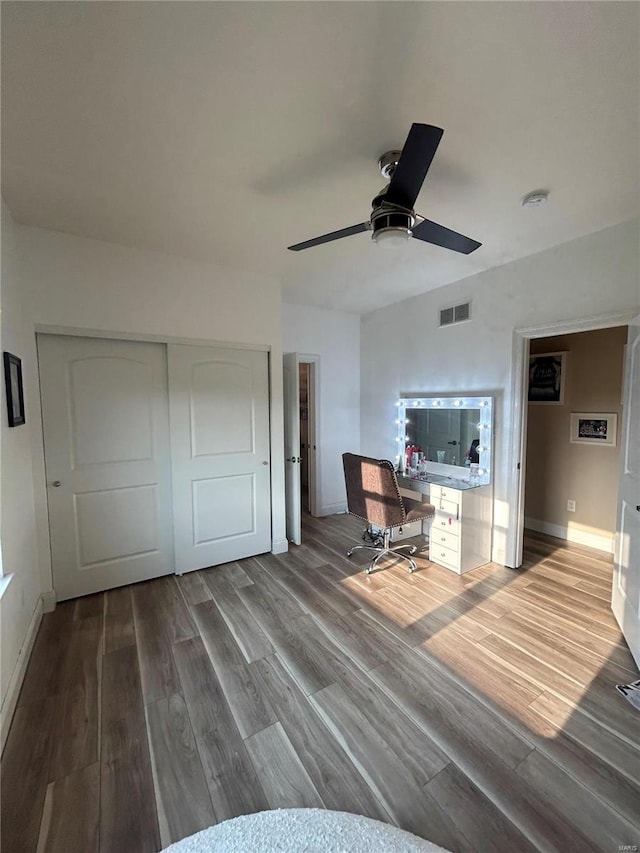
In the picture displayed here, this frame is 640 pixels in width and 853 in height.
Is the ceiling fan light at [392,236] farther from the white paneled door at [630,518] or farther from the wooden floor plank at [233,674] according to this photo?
the wooden floor plank at [233,674]

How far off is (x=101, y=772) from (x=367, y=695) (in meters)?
1.17

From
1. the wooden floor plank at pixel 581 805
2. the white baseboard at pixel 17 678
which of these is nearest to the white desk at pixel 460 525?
the wooden floor plank at pixel 581 805

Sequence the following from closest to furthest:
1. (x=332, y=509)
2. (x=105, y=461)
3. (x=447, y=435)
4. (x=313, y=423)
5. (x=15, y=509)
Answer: (x=15, y=509) < (x=105, y=461) < (x=447, y=435) < (x=313, y=423) < (x=332, y=509)

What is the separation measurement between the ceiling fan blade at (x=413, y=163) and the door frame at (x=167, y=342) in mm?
1874

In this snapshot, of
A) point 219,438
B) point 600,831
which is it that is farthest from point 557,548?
point 219,438

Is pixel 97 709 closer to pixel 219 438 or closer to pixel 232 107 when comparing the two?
pixel 219 438

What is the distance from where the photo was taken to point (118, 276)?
101 inches

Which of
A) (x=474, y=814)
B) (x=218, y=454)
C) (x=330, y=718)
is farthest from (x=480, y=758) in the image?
(x=218, y=454)

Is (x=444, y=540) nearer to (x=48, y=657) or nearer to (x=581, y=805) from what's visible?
(x=581, y=805)

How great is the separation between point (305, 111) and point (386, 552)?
10.3ft

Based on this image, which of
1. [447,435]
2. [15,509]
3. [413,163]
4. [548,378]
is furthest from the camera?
[548,378]

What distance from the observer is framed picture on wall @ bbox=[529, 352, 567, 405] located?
367 centimetres

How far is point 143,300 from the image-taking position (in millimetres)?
2658

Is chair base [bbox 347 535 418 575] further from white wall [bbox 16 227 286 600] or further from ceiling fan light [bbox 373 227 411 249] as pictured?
ceiling fan light [bbox 373 227 411 249]
